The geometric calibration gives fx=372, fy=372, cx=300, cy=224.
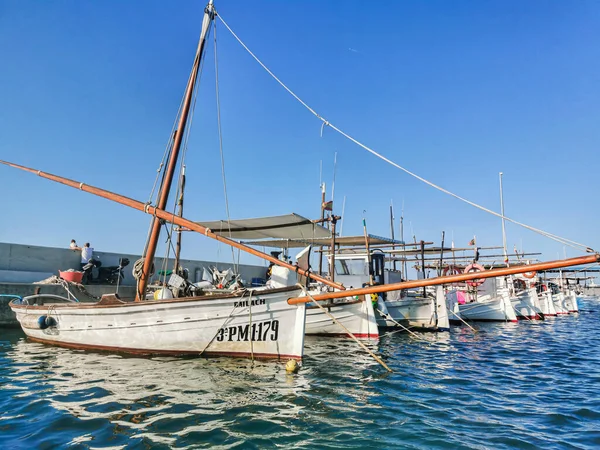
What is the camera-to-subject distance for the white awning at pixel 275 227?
15.0 metres

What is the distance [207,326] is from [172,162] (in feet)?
17.1

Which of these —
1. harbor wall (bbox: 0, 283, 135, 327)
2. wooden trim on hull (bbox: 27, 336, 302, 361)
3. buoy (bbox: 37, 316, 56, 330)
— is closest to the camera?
wooden trim on hull (bbox: 27, 336, 302, 361)

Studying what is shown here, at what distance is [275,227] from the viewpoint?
1616 cm

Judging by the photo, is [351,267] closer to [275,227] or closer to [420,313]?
[420,313]

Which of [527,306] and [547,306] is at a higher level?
[527,306]

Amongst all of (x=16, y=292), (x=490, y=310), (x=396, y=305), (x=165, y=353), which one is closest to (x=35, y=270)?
(x=16, y=292)

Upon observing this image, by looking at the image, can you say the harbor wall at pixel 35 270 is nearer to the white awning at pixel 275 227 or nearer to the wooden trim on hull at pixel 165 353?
the wooden trim on hull at pixel 165 353

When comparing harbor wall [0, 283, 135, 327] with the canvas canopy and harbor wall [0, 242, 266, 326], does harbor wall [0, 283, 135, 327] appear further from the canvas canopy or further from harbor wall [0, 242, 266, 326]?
the canvas canopy

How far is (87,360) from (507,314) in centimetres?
2390

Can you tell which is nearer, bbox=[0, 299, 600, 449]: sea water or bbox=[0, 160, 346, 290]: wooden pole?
bbox=[0, 299, 600, 449]: sea water

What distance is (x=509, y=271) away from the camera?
645cm

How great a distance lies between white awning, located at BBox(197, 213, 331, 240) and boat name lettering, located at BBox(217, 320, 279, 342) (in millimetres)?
5422

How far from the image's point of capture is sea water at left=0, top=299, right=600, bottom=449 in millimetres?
4832

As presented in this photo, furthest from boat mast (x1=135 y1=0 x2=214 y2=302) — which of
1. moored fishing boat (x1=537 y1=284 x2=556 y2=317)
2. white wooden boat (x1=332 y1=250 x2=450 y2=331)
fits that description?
moored fishing boat (x1=537 y1=284 x2=556 y2=317)
